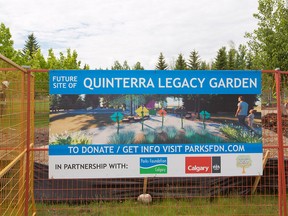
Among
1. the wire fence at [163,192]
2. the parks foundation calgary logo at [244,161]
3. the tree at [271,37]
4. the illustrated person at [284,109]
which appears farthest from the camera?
the tree at [271,37]

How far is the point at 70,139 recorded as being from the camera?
511 cm

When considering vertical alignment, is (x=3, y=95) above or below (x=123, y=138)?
above

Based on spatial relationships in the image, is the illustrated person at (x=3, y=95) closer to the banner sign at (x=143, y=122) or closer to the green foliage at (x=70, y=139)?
the banner sign at (x=143, y=122)

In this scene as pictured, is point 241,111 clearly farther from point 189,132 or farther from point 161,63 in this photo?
point 161,63

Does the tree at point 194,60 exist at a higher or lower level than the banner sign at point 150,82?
higher

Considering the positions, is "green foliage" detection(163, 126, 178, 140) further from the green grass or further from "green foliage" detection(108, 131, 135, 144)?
the green grass

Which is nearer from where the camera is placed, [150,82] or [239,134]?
[150,82]

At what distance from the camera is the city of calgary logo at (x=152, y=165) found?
5.16m

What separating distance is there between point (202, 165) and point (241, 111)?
101cm

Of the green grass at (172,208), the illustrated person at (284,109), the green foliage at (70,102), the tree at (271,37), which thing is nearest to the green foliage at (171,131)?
the green foliage at (70,102)

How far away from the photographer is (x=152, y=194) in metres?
6.52

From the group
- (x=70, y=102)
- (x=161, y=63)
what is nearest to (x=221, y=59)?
(x=161, y=63)

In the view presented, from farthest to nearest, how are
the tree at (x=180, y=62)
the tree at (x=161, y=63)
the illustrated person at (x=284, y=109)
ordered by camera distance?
the tree at (x=161, y=63), the tree at (x=180, y=62), the illustrated person at (x=284, y=109)

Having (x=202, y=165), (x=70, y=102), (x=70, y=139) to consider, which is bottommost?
(x=202, y=165)
